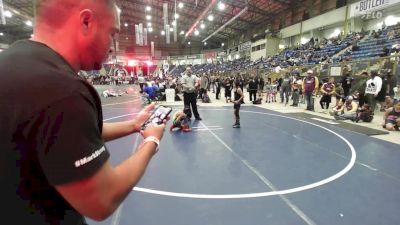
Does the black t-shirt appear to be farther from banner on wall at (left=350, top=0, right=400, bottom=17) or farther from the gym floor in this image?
banner on wall at (left=350, top=0, right=400, bottom=17)

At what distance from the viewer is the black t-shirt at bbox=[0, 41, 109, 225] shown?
0.80 metres

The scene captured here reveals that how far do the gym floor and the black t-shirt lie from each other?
2.67 meters

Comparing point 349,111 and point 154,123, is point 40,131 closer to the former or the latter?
point 154,123

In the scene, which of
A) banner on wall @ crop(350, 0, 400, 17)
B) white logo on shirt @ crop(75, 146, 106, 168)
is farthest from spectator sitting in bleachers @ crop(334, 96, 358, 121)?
white logo on shirt @ crop(75, 146, 106, 168)

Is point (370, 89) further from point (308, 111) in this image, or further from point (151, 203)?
point (151, 203)

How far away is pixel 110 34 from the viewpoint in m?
1.08

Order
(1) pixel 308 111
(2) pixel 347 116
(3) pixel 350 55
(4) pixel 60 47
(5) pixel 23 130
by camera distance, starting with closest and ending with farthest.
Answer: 1. (5) pixel 23 130
2. (4) pixel 60 47
3. (2) pixel 347 116
4. (1) pixel 308 111
5. (3) pixel 350 55

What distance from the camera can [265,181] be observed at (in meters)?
4.66

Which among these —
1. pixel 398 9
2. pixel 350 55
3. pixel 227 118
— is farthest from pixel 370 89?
pixel 398 9

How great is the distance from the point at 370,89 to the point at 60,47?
12.8 meters

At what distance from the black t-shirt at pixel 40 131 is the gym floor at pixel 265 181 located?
2668 mm

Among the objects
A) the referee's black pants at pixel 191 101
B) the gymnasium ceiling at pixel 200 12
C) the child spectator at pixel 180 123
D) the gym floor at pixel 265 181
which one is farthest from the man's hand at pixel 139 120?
the gymnasium ceiling at pixel 200 12

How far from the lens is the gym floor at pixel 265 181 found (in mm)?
3555

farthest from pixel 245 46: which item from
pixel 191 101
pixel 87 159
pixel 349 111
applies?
pixel 87 159
